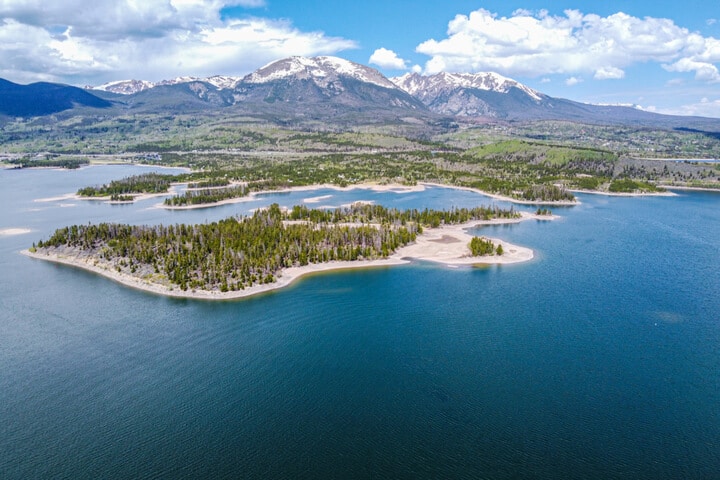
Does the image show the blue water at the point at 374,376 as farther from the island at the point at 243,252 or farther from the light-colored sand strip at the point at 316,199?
the light-colored sand strip at the point at 316,199

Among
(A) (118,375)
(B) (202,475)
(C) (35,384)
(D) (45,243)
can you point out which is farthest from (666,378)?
(D) (45,243)

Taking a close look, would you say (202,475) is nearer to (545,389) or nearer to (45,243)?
(545,389)

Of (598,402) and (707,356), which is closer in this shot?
(598,402)

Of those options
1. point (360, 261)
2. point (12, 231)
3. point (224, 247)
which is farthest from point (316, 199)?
point (12, 231)

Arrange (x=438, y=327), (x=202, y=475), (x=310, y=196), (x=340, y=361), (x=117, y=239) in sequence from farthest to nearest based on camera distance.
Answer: (x=310, y=196) < (x=117, y=239) < (x=438, y=327) < (x=340, y=361) < (x=202, y=475)

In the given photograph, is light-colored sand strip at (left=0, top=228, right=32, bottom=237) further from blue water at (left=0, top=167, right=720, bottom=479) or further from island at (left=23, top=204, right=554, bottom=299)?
blue water at (left=0, top=167, right=720, bottom=479)

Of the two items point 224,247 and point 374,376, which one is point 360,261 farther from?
point 374,376
